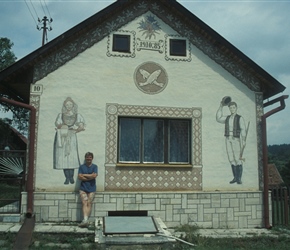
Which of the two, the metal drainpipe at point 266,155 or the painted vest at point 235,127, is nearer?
the metal drainpipe at point 266,155

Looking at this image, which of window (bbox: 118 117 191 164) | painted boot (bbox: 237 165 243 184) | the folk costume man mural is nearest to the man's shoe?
window (bbox: 118 117 191 164)

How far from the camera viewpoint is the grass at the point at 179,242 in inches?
288

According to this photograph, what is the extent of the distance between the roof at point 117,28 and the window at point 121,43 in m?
0.26

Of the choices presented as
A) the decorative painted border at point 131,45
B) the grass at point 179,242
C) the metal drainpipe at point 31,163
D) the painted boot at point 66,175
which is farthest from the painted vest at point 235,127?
the metal drainpipe at point 31,163

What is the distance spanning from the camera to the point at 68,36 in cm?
942

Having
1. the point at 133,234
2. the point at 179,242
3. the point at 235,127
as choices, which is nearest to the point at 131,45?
the point at 235,127

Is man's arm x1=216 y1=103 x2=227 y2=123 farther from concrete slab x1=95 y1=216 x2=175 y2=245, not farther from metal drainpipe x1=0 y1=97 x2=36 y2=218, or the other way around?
metal drainpipe x1=0 y1=97 x2=36 y2=218

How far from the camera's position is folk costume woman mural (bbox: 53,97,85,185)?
30.3 ft

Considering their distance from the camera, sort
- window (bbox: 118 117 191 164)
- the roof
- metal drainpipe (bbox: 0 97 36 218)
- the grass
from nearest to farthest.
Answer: the grass < metal drainpipe (bbox: 0 97 36 218) < the roof < window (bbox: 118 117 191 164)

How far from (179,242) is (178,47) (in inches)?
214

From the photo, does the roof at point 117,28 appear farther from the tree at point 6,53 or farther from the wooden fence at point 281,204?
the tree at point 6,53

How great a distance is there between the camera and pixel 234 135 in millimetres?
10172

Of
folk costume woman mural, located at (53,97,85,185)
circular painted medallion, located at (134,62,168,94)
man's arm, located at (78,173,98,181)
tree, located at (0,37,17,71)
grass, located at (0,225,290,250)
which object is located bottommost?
grass, located at (0,225,290,250)

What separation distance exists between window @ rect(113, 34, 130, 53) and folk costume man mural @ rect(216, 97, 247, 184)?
3.17m
